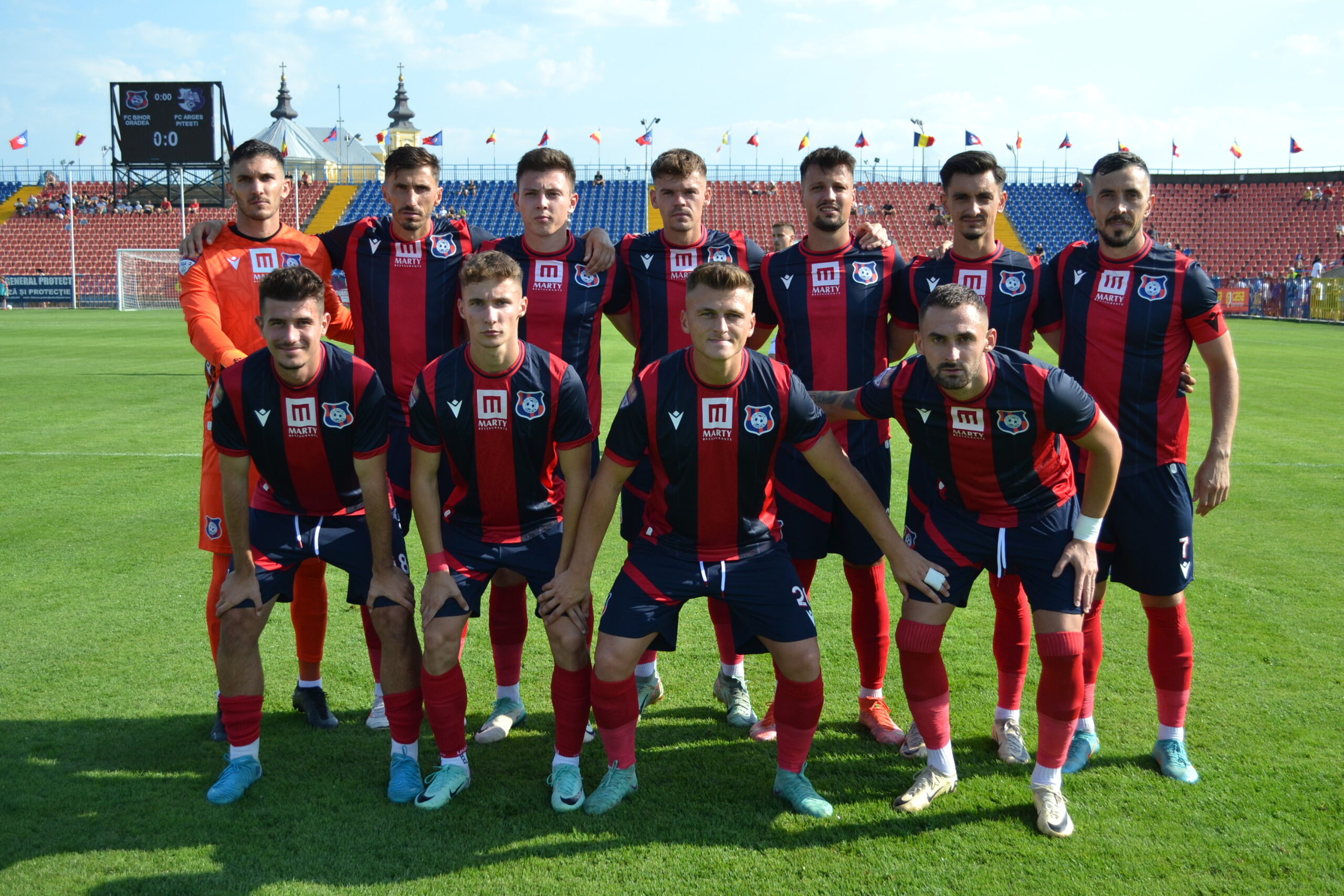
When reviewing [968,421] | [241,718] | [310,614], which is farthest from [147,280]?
[968,421]

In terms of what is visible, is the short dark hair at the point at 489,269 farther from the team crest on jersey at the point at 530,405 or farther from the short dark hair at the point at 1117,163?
the short dark hair at the point at 1117,163

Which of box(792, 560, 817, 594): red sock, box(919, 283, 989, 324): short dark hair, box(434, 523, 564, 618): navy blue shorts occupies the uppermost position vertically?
box(919, 283, 989, 324): short dark hair

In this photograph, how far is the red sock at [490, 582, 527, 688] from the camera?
426 cm

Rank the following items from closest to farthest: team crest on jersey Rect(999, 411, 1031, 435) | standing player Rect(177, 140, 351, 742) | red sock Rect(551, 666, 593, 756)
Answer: team crest on jersey Rect(999, 411, 1031, 435), red sock Rect(551, 666, 593, 756), standing player Rect(177, 140, 351, 742)

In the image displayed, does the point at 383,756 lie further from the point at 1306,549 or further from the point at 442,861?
the point at 1306,549

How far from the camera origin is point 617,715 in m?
3.56

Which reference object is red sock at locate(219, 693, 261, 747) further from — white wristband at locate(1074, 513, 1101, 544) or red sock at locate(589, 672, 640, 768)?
white wristband at locate(1074, 513, 1101, 544)

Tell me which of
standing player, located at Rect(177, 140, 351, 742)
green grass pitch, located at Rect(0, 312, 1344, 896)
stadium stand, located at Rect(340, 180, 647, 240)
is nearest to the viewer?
green grass pitch, located at Rect(0, 312, 1344, 896)

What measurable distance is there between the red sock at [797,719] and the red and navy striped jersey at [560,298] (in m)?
1.57

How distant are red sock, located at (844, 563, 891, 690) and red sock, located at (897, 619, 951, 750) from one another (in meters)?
0.59

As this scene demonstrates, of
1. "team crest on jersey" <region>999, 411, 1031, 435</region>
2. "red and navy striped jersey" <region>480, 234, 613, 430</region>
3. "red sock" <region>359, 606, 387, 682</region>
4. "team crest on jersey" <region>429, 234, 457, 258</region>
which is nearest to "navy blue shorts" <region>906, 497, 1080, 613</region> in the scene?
"team crest on jersey" <region>999, 411, 1031, 435</region>

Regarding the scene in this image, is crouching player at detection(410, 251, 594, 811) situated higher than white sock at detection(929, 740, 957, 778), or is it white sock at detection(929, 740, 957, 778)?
crouching player at detection(410, 251, 594, 811)

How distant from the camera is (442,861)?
124 inches

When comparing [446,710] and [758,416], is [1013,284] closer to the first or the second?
[758,416]
